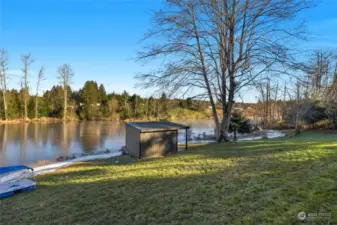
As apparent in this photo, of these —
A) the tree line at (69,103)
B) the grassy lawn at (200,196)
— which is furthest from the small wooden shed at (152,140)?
the tree line at (69,103)

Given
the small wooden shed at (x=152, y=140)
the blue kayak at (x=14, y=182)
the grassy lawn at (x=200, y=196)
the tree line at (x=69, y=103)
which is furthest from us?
the tree line at (x=69, y=103)

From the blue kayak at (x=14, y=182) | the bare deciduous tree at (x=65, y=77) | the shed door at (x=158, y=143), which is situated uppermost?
the bare deciduous tree at (x=65, y=77)

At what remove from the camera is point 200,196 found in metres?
3.14

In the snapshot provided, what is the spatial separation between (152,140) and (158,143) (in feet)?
1.08

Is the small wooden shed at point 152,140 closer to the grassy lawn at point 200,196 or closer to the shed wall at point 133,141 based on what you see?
the shed wall at point 133,141

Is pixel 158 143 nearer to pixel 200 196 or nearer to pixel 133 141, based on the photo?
pixel 133 141

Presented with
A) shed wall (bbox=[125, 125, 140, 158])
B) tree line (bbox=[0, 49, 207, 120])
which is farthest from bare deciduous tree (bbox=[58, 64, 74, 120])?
shed wall (bbox=[125, 125, 140, 158])

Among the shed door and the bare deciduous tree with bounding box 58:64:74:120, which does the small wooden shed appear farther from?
the bare deciduous tree with bounding box 58:64:74:120

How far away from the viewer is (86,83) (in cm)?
3297

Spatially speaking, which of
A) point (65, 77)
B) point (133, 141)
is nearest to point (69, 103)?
point (65, 77)

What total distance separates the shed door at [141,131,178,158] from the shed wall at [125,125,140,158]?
298mm

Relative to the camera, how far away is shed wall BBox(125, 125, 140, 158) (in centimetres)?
909

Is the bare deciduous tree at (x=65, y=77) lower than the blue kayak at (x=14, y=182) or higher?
higher

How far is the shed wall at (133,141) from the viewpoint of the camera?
358 inches
